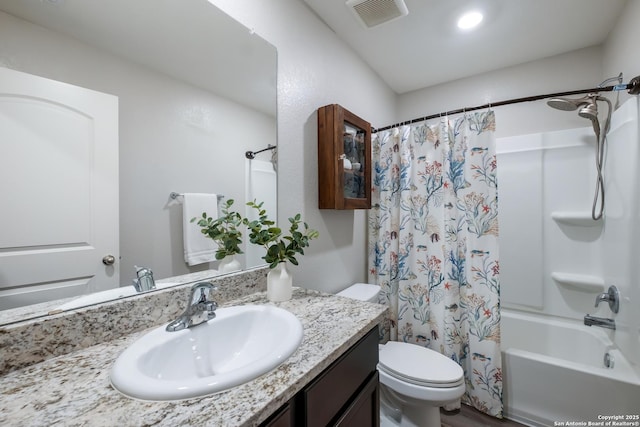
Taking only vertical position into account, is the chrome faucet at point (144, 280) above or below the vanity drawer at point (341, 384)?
above

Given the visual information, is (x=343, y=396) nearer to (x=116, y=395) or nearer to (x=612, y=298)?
(x=116, y=395)

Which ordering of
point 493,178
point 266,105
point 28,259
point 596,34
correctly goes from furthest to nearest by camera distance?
point 596,34
point 493,178
point 266,105
point 28,259

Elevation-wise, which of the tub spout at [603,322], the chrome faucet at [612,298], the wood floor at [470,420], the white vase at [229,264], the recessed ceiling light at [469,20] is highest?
the recessed ceiling light at [469,20]

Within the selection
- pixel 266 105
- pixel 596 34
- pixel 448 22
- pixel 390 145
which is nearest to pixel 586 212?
pixel 596 34

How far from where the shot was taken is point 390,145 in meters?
1.91

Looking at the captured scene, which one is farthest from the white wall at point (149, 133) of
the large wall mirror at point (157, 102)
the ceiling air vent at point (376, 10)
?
the ceiling air vent at point (376, 10)

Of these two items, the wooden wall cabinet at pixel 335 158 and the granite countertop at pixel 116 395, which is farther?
the wooden wall cabinet at pixel 335 158

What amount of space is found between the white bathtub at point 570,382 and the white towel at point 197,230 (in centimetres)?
178

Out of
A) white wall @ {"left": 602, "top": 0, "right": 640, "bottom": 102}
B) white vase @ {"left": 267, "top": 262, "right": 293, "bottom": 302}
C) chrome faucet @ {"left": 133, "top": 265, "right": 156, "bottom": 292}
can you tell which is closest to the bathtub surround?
white wall @ {"left": 602, "top": 0, "right": 640, "bottom": 102}

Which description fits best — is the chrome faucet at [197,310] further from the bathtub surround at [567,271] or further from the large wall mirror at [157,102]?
the bathtub surround at [567,271]

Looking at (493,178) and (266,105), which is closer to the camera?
(266,105)

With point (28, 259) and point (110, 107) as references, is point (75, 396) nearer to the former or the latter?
point (28, 259)

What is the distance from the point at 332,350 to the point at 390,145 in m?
1.57

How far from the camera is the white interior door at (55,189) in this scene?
632 millimetres
